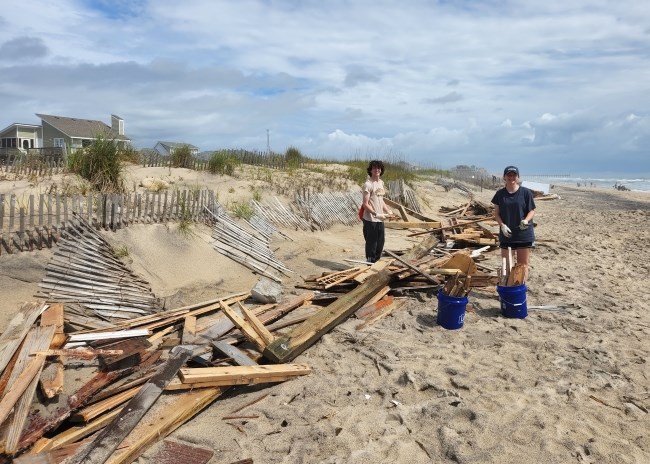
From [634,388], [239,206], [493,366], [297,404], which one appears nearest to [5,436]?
Answer: [297,404]

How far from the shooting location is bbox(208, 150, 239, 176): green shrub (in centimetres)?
1314

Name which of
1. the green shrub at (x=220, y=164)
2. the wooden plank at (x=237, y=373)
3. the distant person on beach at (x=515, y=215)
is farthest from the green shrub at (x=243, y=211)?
the wooden plank at (x=237, y=373)

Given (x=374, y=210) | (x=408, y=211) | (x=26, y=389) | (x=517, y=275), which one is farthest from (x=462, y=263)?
(x=408, y=211)

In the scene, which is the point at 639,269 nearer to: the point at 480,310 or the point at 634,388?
the point at 480,310

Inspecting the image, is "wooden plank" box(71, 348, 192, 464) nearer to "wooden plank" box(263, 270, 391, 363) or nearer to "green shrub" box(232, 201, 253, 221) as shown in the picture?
"wooden plank" box(263, 270, 391, 363)

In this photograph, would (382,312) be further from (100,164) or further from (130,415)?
(100,164)

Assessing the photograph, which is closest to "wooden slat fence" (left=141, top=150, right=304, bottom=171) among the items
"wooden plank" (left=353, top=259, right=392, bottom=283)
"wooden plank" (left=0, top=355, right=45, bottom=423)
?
"wooden plank" (left=353, top=259, right=392, bottom=283)

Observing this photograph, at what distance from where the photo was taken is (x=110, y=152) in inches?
361

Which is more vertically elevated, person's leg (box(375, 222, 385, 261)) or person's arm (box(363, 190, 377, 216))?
person's arm (box(363, 190, 377, 216))

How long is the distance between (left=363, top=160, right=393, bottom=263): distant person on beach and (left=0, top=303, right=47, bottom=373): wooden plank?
4603 millimetres

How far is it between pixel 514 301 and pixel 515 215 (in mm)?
1180

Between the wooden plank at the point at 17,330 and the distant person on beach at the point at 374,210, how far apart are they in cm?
460

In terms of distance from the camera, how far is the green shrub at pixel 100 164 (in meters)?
9.02

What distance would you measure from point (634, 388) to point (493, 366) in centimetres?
111
